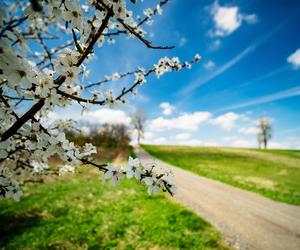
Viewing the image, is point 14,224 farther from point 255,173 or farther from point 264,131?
point 264,131

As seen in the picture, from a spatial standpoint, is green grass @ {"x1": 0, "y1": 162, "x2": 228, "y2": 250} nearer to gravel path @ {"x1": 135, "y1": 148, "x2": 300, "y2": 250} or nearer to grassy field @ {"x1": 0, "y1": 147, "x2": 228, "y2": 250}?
grassy field @ {"x1": 0, "y1": 147, "x2": 228, "y2": 250}

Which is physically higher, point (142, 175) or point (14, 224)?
point (142, 175)

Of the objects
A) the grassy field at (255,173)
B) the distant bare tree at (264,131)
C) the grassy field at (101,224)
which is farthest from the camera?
the distant bare tree at (264,131)

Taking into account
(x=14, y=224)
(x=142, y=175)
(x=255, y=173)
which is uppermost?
(x=142, y=175)

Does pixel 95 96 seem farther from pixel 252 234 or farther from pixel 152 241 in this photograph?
pixel 252 234

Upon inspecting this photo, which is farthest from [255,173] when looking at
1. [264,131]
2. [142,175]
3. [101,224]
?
[264,131]

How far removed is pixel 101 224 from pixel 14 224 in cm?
257

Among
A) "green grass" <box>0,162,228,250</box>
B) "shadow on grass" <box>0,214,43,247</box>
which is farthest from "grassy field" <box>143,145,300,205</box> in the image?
"shadow on grass" <box>0,214,43,247</box>

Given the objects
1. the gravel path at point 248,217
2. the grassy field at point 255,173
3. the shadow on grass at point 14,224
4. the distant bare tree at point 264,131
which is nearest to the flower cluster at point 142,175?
the gravel path at point 248,217

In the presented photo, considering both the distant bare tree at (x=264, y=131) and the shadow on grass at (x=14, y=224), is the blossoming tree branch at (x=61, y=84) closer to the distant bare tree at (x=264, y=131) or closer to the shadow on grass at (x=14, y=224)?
the shadow on grass at (x=14, y=224)

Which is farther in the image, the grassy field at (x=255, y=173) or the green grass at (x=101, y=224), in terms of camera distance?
the grassy field at (x=255, y=173)

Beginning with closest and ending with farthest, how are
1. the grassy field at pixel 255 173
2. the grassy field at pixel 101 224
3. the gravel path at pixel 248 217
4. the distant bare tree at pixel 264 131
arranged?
the grassy field at pixel 101 224, the gravel path at pixel 248 217, the grassy field at pixel 255 173, the distant bare tree at pixel 264 131

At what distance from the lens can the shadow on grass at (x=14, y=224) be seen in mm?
7348

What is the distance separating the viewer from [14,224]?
8.38 metres
